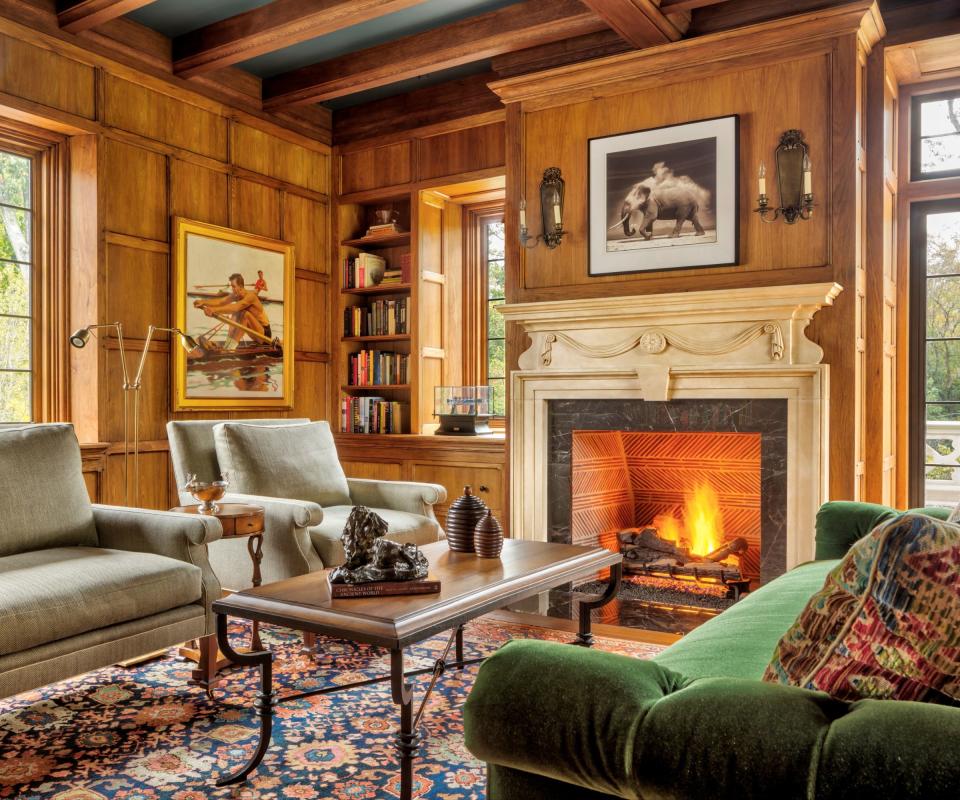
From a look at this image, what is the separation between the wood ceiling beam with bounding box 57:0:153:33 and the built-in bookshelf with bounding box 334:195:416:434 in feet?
6.28

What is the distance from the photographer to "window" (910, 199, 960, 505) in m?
3.99

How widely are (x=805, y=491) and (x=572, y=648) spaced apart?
2750 millimetres

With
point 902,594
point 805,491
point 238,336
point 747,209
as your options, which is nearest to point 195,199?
point 238,336

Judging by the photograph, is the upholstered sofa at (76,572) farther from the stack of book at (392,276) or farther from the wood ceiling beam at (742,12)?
the wood ceiling beam at (742,12)

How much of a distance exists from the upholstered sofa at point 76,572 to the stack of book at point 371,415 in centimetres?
235

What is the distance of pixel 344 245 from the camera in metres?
5.50

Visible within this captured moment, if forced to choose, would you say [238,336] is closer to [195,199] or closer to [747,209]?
[195,199]

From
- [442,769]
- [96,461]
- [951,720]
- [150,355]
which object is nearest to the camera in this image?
[951,720]

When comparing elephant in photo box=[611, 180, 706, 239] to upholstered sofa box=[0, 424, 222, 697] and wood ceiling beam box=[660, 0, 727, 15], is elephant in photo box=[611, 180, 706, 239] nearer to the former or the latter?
wood ceiling beam box=[660, 0, 727, 15]

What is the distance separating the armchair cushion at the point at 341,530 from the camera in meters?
3.41

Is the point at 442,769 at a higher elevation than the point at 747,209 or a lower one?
lower

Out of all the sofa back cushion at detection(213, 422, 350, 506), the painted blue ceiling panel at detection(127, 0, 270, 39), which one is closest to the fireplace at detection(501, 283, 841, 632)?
the sofa back cushion at detection(213, 422, 350, 506)

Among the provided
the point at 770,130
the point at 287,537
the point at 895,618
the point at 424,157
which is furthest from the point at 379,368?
the point at 895,618

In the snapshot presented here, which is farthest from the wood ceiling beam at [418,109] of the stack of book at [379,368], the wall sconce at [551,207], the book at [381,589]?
the book at [381,589]
